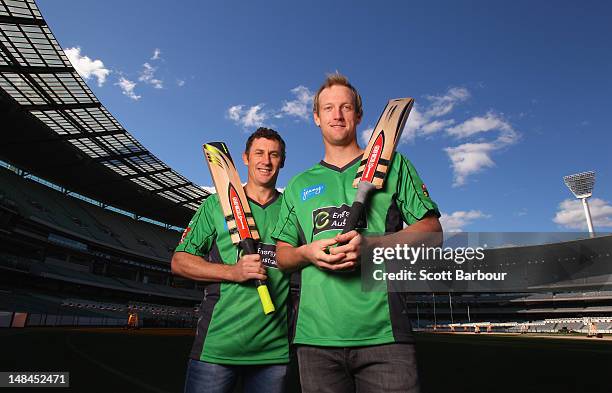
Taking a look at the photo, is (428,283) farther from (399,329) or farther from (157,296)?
(157,296)

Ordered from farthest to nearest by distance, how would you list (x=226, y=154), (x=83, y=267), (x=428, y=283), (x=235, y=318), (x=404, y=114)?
(x=83, y=267), (x=226, y=154), (x=235, y=318), (x=404, y=114), (x=428, y=283)

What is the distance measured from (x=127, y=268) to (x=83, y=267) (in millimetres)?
6536

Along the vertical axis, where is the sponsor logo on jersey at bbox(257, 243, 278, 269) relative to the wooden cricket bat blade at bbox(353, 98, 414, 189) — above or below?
below

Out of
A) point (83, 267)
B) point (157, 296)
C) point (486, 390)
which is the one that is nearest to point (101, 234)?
point (83, 267)

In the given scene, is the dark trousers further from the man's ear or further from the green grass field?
the green grass field

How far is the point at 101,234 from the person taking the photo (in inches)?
1797

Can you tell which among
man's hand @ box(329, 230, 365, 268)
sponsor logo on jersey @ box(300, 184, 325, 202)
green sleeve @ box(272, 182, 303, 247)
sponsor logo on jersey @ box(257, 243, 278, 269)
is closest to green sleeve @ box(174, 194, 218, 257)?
sponsor logo on jersey @ box(257, 243, 278, 269)

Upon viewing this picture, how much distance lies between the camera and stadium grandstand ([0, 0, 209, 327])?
24.8 meters

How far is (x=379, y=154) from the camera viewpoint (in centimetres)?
183

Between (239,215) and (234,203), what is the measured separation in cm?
12

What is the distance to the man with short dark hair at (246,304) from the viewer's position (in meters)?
2.41

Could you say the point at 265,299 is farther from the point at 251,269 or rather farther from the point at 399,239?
the point at 399,239

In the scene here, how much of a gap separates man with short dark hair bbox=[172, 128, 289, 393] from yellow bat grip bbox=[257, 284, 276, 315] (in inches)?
2.9

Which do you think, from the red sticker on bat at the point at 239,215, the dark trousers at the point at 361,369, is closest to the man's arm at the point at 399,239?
the dark trousers at the point at 361,369
